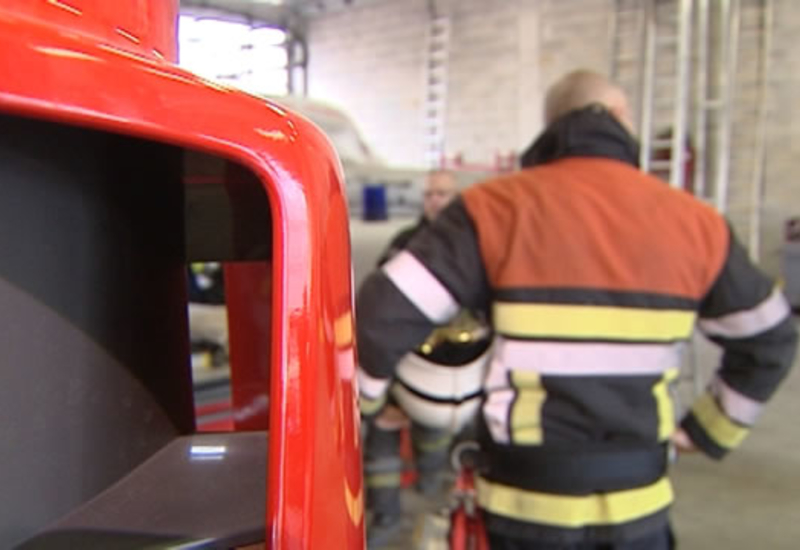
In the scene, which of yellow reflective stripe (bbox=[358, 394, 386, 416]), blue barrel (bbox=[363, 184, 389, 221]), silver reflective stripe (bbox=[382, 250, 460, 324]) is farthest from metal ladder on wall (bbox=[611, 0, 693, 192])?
silver reflective stripe (bbox=[382, 250, 460, 324])

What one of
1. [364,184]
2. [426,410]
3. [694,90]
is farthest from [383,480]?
[694,90]

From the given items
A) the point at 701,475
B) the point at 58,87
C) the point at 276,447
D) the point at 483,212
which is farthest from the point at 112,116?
the point at 701,475

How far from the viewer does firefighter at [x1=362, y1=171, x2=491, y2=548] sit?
156 cm

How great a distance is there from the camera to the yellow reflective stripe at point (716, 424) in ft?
4.86

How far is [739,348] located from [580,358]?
406 millimetres

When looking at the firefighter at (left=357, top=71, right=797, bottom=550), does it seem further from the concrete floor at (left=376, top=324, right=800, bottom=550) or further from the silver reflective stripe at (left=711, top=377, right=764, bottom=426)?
the concrete floor at (left=376, top=324, right=800, bottom=550)

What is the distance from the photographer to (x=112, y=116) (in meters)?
0.30

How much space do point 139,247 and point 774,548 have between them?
8.46ft

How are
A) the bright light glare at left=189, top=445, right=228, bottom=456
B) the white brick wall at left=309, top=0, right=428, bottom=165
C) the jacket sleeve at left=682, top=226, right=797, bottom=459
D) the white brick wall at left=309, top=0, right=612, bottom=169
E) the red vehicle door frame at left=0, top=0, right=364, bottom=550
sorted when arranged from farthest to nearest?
the white brick wall at left=309, top=0, right=428, bottom=165 < the white brick wall at left=309, top=0, right=612, bottom=169 < the jacket sleeve at left=682, top=226, right=797, bottom=459 < the bright light glare at left=189, top=445, right=228, bottom=456 < the red vehicle door frame at left=0, top=0, right=364, bottom=550

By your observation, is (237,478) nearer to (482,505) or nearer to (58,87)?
(58,87)

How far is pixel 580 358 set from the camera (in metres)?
1.26

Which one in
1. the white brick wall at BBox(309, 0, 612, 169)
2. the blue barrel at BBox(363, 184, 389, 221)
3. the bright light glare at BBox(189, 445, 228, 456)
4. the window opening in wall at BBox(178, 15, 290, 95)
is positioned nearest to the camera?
the bright light glare at BBox(189, 445, 228, 456)

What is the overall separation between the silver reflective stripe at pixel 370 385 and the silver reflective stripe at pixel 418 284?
0.17 metres

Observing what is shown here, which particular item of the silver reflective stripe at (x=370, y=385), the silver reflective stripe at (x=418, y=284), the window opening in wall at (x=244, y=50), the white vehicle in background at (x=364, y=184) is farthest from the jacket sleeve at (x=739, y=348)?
the window opening in wall at (x=244, y=50)
